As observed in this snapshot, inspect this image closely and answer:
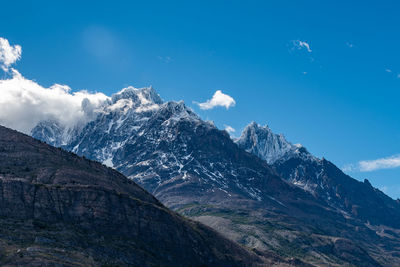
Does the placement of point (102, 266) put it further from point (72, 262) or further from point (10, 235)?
point (10, 235)

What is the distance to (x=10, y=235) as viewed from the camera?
632 feet

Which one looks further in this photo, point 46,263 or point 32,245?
point 32,245

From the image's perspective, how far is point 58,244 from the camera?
199000 millimetres

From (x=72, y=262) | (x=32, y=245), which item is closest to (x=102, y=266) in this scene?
(x=72, y=262)

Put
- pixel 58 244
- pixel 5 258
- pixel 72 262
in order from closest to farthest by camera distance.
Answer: pixel 5 258 < pixel 72 262 < pixel 58 244

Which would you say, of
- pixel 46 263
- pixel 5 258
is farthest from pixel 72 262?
pixel 5 258

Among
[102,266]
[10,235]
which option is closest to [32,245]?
[10,235]

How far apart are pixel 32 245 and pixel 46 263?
54.2 feet

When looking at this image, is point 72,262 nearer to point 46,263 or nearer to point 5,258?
point 46,263

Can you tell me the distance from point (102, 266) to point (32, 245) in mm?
26811

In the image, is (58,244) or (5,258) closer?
(5,258)

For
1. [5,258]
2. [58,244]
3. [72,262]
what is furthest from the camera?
[58,244]

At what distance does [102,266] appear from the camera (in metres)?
193

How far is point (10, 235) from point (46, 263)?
26.7 metres
